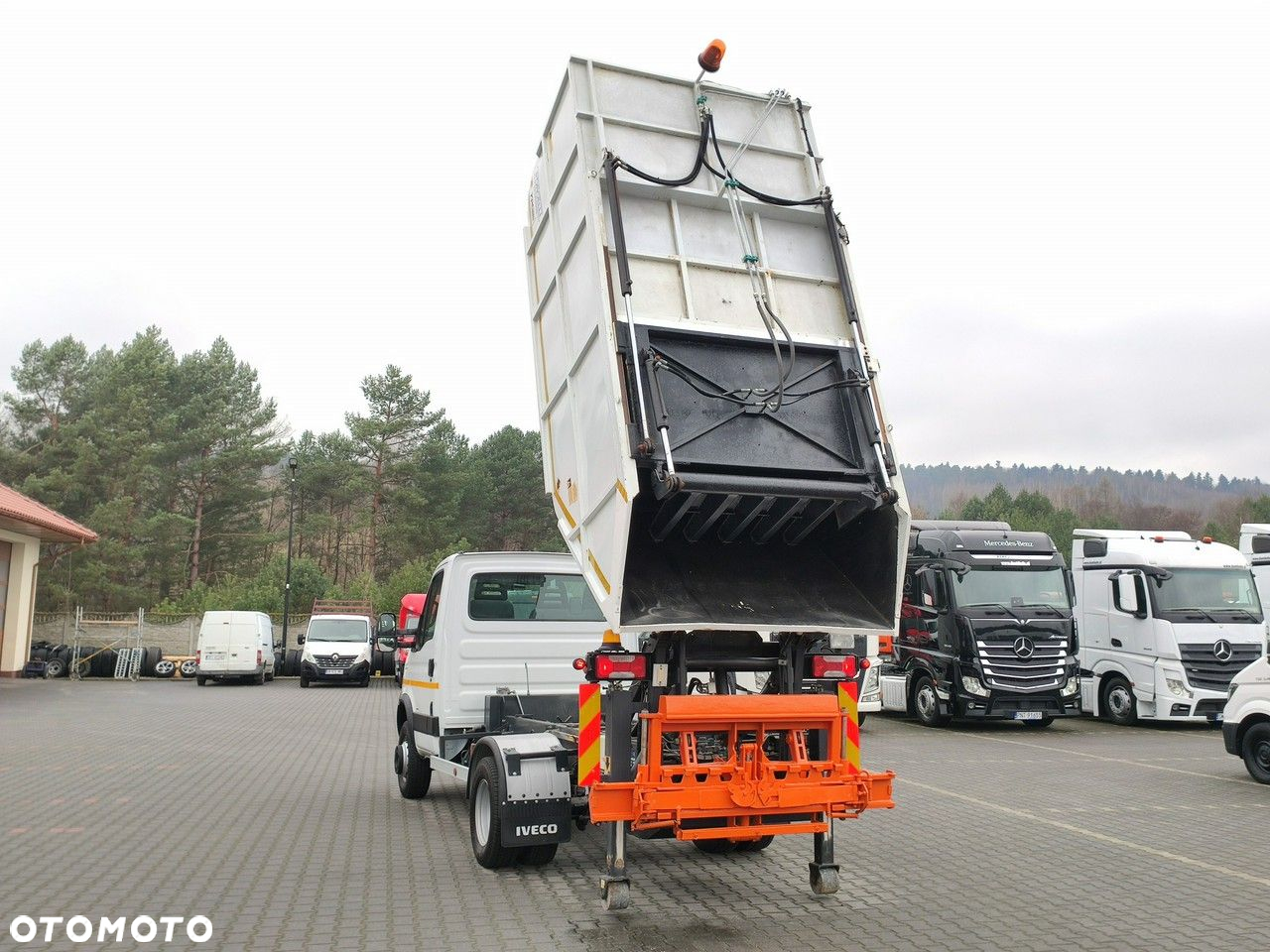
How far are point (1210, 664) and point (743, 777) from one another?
46.6 feet

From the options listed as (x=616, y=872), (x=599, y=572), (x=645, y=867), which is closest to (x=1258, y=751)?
(x=645, y=867)

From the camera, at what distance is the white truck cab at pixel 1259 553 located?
1964 centimetres

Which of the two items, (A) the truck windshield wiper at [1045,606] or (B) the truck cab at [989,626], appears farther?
(A) the truck windshield wiper at [1045,606]

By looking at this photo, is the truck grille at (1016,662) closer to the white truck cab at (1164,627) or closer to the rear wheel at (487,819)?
the white truck cab at (1164,627)

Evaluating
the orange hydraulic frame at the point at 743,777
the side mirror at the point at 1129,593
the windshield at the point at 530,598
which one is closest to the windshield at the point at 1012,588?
the side mirror at the point at 1129,593

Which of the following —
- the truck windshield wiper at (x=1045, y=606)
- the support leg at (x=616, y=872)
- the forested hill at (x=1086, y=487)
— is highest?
the forested hill at (x=1086, y=487)

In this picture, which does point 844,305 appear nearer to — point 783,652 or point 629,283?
point 629,283

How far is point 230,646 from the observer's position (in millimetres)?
30484

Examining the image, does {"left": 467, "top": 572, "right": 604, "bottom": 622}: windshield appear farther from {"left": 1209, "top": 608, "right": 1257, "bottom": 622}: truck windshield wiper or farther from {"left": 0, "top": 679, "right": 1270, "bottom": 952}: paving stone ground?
{"left": 1209, "top": 608, "right": 1257, "bottom": 622}: truck windshield wiper

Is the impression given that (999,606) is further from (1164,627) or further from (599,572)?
(599,572)

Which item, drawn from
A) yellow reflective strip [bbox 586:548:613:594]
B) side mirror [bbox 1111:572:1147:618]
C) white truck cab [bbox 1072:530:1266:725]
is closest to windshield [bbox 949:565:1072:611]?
side mirror [bbox 1111:572:1147:618]

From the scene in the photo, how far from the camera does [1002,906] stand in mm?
6312

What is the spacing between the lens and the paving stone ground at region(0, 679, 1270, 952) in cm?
568

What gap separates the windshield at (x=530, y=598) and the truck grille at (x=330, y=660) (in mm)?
22782
